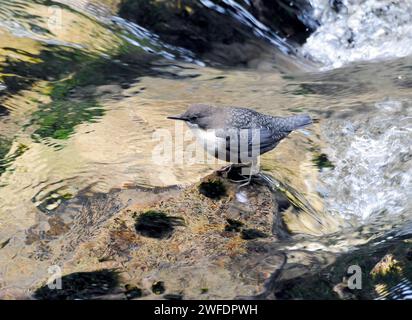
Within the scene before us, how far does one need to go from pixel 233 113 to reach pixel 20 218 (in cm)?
161

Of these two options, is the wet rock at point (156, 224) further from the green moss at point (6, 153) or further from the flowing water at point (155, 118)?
the green moss at point (6, 153)

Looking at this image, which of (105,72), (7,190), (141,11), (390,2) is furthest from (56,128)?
(390,2)

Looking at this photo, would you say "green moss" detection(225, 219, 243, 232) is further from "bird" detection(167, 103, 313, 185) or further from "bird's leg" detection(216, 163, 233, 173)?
"bird's leg" detection(216, 163, 233, 173)

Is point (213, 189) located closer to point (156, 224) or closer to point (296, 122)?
point (156, 224)

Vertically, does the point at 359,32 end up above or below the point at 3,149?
above

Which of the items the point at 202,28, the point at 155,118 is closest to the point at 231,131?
the point at 155,118

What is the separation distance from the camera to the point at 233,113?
5113mm

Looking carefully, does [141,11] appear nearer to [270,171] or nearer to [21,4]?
[21,4]

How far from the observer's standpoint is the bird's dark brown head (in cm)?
502

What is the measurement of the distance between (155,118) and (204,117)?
1.33 meters

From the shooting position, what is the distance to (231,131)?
197 inches

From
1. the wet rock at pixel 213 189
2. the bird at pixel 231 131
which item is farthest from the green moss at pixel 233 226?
the bird at pixel 231 131

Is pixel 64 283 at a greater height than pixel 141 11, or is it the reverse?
pixel 141 11

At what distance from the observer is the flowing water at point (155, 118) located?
5.11 metres
